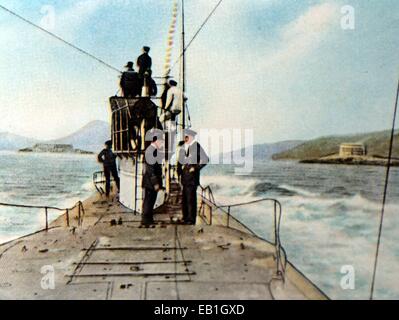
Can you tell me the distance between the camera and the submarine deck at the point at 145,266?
199 inches

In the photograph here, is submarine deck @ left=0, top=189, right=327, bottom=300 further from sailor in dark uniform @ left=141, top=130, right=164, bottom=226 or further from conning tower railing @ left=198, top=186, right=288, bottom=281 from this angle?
sailor in dark uniform @ left=141, top=130, right=164, bottom=226

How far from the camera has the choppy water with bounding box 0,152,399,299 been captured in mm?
13117

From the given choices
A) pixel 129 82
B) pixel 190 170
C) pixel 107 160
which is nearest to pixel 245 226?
pixel 190 170

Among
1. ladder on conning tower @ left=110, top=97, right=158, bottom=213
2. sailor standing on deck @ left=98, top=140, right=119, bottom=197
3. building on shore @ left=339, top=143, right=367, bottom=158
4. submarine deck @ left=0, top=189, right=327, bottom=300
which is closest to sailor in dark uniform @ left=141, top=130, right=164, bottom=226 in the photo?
submarine deck @ left=0, top=189, right=327, bottom=300

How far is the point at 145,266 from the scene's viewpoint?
5.91 meters

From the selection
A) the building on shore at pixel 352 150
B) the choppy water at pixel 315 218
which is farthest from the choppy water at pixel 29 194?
the building on shore at pixel 352 150

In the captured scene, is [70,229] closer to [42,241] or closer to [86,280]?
[42,241]

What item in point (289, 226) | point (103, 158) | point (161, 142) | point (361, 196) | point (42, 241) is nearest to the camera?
point (42, 241)

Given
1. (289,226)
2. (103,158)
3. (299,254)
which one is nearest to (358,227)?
(289,226)

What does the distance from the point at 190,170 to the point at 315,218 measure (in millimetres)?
14749

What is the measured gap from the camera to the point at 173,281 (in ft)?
17.5

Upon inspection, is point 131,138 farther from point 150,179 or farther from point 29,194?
point 29,194

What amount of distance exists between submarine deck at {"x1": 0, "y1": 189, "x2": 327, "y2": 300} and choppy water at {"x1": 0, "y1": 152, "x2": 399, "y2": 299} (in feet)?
5.69
